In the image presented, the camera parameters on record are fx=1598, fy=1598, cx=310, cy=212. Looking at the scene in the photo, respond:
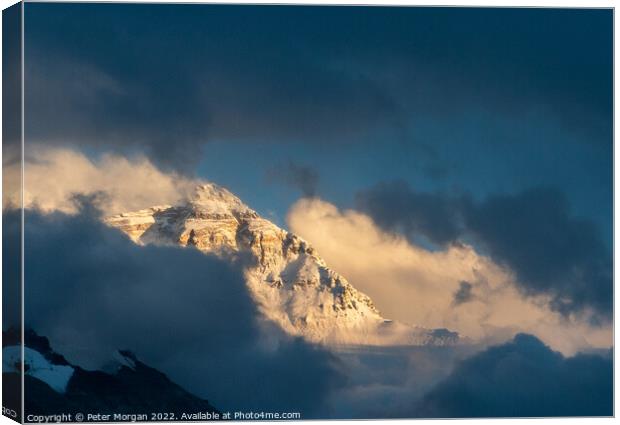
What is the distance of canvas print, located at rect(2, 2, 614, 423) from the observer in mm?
24719

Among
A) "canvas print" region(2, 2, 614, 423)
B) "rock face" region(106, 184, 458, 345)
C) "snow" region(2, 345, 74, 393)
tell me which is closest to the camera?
"snow" region(2, 345, 74, 393)

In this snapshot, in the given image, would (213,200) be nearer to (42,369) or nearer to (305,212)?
(305,212)

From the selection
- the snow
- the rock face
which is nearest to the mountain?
the snow

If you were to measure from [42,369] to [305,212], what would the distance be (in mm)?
4770

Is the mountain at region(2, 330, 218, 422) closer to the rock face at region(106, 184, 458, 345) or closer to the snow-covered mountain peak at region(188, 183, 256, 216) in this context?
the rock face at region(106, 184, 458, 345)

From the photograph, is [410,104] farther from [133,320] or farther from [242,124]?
[133,320]

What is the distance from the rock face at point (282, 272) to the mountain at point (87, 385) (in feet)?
6.35

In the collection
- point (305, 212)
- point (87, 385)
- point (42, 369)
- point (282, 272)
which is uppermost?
point (305, 212)

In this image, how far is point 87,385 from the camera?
24.8m

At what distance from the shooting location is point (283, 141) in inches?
996

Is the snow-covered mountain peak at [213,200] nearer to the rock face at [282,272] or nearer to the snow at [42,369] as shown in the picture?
the rock face at [282,272]

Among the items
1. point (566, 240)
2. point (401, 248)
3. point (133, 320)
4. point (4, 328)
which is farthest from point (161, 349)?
point (566, 240)

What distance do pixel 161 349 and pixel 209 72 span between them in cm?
439

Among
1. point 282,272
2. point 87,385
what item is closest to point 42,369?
point 87,385
